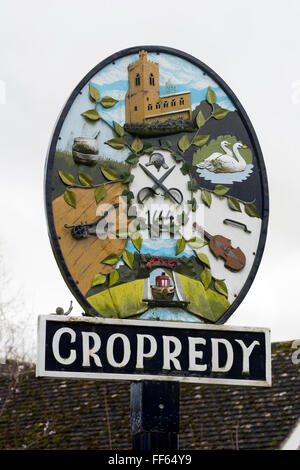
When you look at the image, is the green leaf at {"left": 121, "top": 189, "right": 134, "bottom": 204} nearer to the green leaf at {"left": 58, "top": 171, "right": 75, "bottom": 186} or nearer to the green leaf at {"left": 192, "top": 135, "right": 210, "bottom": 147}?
Answer: the green leaf at {"left": 58, "top": 171, "right": 75, "bottom": 186}

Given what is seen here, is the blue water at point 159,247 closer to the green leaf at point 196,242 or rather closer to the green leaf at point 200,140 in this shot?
the green leaf at point 196,242

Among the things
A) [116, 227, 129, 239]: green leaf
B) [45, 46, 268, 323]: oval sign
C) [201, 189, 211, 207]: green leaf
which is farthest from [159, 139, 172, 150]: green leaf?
[116, 227, 129, 239]: green leaf

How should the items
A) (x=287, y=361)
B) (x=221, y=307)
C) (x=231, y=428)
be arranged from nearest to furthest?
(x=221, y=307) < (x=231, y=428) < (x=287, y=361)

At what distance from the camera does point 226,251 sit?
9.48 metres

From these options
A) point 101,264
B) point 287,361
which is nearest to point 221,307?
point 101,264

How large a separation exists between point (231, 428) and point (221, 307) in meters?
6.21

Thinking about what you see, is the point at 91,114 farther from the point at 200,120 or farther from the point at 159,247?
the point at 159,247

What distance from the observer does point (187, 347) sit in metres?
8.95

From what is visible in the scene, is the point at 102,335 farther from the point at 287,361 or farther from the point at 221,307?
the point at 287,361

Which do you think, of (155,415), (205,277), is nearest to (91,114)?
(205,277)

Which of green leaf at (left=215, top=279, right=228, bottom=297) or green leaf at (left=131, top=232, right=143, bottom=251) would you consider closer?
green leaf at (left=131, top=232, right=143, bottom=251)

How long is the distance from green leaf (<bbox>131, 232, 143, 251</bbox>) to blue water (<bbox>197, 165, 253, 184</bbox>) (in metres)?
0.80

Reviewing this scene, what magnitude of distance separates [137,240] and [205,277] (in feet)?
2.19

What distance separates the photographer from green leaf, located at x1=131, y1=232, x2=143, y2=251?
9164 millimetres
